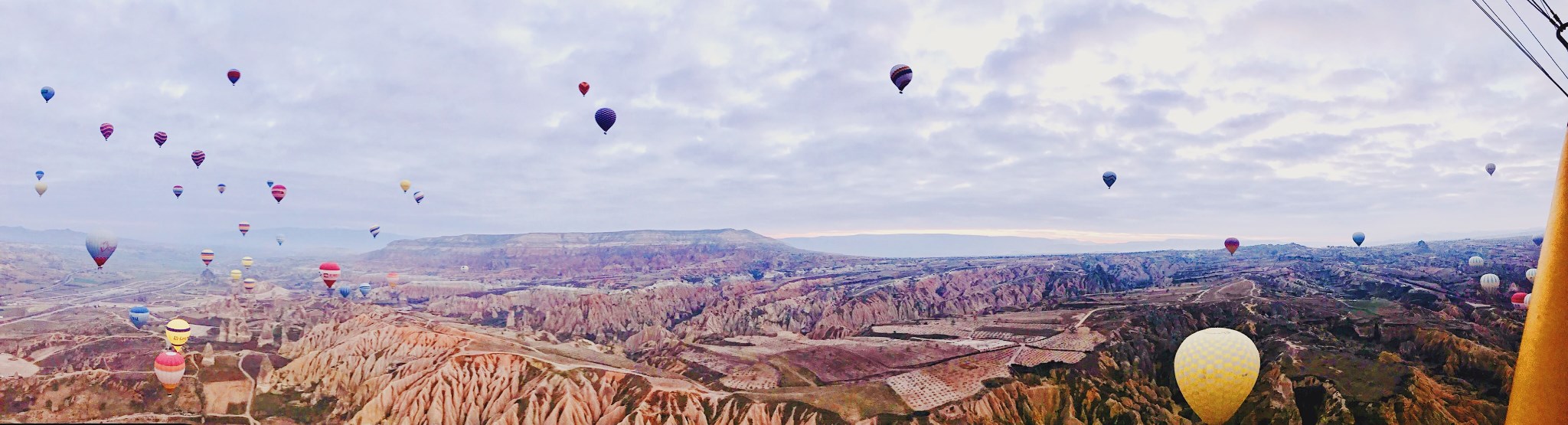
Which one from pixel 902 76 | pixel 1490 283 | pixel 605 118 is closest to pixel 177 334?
pixel 605 118

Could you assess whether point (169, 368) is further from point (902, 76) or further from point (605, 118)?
point (902, 76)

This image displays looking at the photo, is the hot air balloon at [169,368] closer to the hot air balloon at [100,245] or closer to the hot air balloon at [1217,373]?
the hot air balloon at [100,245]

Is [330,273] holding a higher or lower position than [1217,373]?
higher

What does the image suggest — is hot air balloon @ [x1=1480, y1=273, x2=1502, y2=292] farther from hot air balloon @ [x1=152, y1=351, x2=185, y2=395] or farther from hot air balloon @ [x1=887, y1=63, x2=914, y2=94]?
hot air balloon @ [x1=152, y1=351, x2=185, y2=395]

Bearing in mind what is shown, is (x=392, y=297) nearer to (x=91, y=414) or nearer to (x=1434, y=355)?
(x=91, y=414)

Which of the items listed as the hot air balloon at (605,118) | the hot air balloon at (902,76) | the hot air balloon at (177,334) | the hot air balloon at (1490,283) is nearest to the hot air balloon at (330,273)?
the hot air balloon at (177,334)

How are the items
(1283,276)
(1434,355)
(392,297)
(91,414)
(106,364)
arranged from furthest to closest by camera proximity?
1. (392,297)
2. (1283,276)
3. (106,364)
4. (91,414)
5. (1434,355)

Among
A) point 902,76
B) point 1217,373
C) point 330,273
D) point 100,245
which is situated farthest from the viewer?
point 330,273

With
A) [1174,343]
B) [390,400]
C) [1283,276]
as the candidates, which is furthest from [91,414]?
[1283,276]
